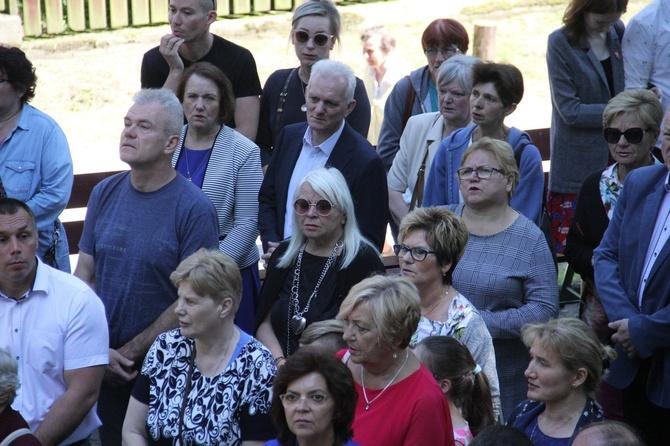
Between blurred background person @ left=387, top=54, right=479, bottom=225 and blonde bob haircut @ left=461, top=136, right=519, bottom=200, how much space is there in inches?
33.2

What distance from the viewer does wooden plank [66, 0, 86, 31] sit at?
44.4 ft

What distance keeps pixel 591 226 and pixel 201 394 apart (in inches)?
94.6

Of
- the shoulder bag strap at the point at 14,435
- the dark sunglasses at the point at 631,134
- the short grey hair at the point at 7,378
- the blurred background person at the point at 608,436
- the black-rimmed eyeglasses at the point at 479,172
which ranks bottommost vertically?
the shoulder bag strap at the point at 14,435

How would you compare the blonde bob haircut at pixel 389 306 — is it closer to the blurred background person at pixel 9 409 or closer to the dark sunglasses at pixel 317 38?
the blurred background person at pixel 9 409

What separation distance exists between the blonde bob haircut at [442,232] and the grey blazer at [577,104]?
2.43 m

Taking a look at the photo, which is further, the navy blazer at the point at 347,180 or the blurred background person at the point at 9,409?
the navy blazer at the point at 347,180

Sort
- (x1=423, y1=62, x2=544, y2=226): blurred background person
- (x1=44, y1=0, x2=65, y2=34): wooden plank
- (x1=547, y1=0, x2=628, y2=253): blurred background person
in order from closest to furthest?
1. (x1=423, y1=62, x2=544, y2=226): blurred background person
2. (x1=547, y1=0, x2=628, y2=253): blurred background person
3. (x1=44, y1=0, x2=65, y2=34): wooden plank

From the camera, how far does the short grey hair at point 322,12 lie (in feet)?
21.0

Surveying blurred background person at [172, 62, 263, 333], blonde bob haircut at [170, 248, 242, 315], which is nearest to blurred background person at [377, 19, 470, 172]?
blurred background person at [172, 62, 263, 333]

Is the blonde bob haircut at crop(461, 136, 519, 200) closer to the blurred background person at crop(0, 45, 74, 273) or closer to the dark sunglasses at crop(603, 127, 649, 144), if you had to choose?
the dark sunglasses at crop(603, 127, 649, 144)

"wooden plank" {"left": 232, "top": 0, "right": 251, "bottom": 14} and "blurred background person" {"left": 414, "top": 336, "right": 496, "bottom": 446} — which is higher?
"wooden plank" {"left": 232, "top": 0, "right": 251, "bottom": 14}

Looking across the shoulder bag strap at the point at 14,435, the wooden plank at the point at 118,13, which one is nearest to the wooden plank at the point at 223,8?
the wooden plank at the point at 118,13

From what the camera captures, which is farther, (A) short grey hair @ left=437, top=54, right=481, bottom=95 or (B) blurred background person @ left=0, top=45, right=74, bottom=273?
(A) short grey hair @ left=437, top=54, right=481, bottom=95

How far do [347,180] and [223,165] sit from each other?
71 cm
